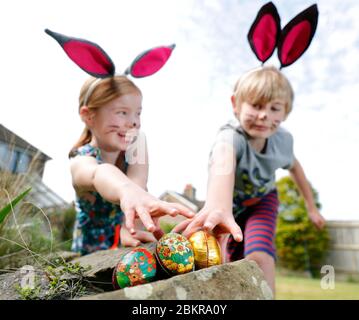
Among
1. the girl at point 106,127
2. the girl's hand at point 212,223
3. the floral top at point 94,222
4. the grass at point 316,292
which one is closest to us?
the girl's hand at point 212,223

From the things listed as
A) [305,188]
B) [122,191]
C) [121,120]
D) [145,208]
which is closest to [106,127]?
[121,120]

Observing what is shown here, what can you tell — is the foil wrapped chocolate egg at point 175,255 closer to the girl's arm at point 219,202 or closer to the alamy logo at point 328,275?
the girl's arm at point 219,202

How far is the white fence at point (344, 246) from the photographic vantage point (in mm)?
4129

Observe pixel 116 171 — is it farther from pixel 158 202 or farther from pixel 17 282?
pixel 17 282

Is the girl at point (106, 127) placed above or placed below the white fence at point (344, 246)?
above

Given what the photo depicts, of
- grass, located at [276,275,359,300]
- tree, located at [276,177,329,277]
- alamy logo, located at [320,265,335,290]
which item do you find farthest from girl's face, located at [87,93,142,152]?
tree, located at [276,177,329,277]

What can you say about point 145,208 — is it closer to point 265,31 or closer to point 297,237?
point 265,31

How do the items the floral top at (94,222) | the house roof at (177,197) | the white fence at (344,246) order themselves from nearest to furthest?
the house roof at (177,197) < the floral top at (94,222) < the white fence at (344,246)

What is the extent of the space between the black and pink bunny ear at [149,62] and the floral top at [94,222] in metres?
0.56

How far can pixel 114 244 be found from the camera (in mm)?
1626

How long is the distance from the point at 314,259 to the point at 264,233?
4405mm

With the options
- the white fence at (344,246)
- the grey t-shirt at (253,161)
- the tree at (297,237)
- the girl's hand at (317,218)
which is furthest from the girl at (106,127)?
the tree at (297,237)

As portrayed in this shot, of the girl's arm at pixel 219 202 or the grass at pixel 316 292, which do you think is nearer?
the girl's arm at pixel 219 202

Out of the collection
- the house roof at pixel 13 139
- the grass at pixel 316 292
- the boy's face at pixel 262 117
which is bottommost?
the grass at pixel 316 292
